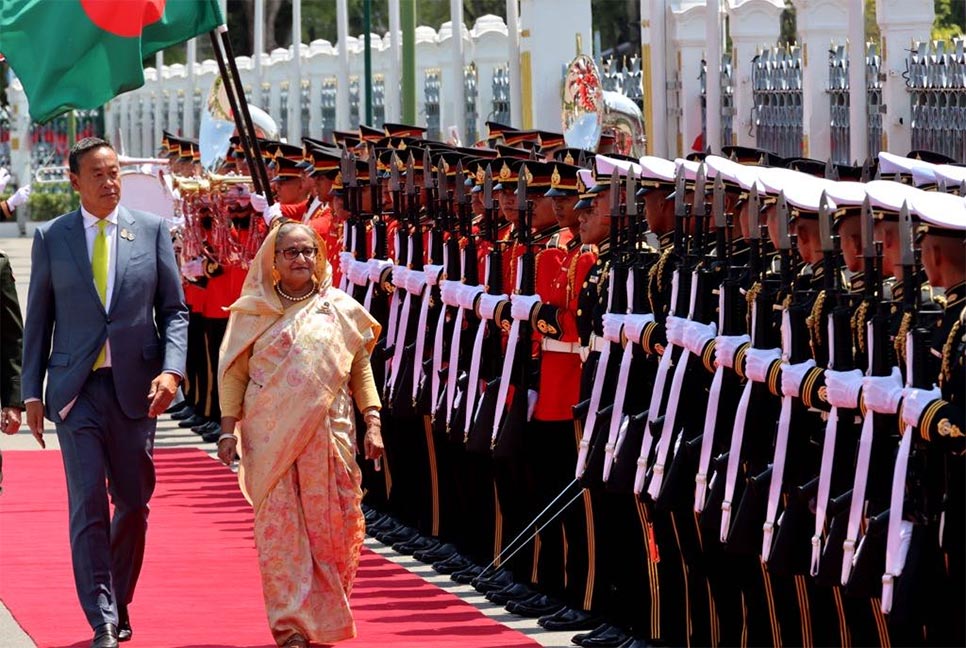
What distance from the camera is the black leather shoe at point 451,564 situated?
1088 centimetres

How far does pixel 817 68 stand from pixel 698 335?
6.37m

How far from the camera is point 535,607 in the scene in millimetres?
9742

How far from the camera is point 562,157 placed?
10.9m

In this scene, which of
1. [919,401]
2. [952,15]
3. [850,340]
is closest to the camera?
[919,401]

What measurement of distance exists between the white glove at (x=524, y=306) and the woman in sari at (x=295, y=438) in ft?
3.65

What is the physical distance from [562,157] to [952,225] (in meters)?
4.33

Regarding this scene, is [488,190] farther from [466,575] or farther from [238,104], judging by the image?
[238,104]

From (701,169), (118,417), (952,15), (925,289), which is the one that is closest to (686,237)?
(701,169)

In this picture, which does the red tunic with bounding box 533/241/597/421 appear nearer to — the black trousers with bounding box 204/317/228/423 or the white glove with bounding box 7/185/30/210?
the white glove with bounding box 7/185/30/210

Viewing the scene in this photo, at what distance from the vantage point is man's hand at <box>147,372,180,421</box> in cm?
852

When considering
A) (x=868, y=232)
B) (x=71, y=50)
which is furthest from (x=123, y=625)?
(x=71, y=50)

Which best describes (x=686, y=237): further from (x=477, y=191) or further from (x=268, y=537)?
(x=477, y=191)

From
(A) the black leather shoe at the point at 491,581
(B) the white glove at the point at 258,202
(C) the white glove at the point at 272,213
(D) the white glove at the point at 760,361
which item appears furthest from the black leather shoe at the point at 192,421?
(D) the white glove at the point at 760,361

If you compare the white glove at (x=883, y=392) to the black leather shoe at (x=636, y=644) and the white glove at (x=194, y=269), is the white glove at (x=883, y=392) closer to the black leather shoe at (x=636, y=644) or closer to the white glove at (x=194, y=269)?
the black leather shoe at (x=636, y=644)
